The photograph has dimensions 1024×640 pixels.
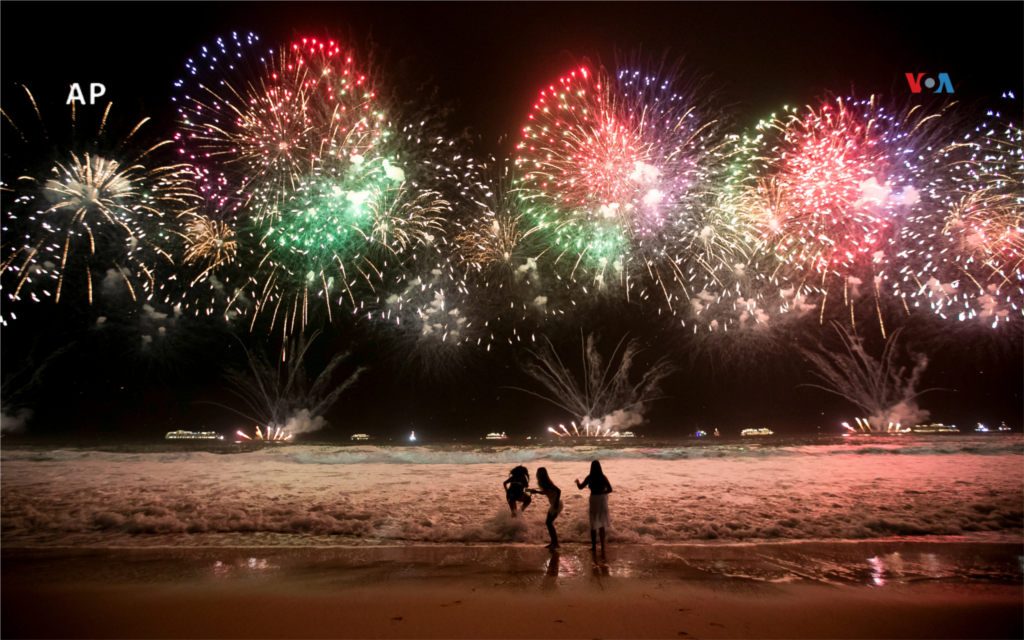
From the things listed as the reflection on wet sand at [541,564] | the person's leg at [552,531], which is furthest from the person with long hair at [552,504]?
the reflection on wet sand at [541,564]

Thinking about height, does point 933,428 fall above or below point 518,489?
below

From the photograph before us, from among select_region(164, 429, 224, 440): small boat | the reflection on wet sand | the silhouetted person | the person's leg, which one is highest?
the silhouetted person

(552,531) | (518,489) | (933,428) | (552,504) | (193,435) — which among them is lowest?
(933,428)

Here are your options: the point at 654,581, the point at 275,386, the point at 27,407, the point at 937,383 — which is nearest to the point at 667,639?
the point at 654,581

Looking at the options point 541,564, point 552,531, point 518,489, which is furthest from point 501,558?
point 518,489

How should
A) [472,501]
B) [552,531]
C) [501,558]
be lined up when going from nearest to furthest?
Result: [501,558] < [552,531] < [472,501]

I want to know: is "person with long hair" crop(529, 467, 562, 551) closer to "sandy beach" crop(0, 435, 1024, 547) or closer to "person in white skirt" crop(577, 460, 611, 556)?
"person in white skirt" crop(577, 460, 611, 556)

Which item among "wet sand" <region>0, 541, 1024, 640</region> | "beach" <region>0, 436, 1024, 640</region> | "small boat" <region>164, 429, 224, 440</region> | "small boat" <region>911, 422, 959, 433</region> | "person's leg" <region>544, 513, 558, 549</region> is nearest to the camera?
"wet sand" <region>0, 541, 1024, 640</region>

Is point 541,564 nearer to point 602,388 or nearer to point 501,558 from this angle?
point 501,558

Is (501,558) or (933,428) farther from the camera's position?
(933,428)

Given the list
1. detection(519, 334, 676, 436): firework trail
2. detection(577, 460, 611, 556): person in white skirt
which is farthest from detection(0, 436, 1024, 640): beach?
detection(519, 334, 676, 436): firework trail
